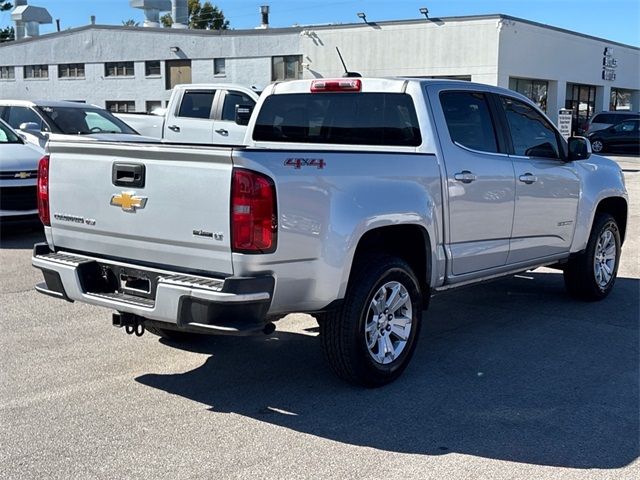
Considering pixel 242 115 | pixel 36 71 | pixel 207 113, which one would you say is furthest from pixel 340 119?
pixel 36 71

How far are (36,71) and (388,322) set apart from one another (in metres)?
46.1

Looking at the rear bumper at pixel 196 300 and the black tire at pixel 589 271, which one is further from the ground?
the rear bumper at pixel 196 300

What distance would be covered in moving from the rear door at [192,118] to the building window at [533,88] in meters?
21.2

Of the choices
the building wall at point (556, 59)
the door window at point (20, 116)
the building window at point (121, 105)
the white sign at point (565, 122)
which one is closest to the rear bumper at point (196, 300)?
the door window at point (20, 116)

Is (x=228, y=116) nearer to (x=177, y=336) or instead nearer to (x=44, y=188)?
(x=177, y=336)

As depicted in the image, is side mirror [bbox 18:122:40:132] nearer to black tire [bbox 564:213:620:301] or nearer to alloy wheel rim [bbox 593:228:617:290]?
black tire [bbox 564:213:620:301]

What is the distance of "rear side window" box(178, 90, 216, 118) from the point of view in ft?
47.5

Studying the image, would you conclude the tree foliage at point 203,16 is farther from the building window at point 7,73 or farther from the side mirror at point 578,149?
the side mirror at point 578,149

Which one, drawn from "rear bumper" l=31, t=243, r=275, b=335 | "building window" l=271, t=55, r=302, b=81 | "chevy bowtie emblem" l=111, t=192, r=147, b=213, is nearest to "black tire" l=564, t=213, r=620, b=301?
"rear bumper" l=31, t=243, r=275, b=335

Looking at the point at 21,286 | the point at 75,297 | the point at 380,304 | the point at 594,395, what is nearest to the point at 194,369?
the point at 75,297

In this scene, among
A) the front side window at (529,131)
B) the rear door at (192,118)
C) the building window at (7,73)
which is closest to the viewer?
the front side window at (529,131)

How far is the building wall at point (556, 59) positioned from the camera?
31.4 meters

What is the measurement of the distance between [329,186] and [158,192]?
3.19 feet

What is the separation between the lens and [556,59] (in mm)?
34312
